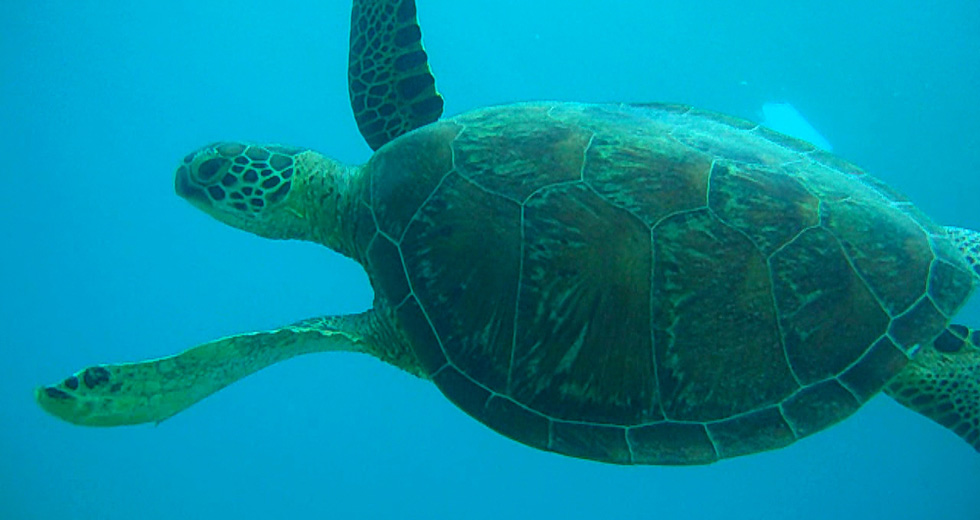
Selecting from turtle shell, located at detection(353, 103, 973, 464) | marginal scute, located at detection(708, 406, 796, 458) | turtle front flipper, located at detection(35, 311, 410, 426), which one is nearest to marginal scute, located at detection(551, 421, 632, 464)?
turtle shell, located at detection(353, 103, 973, 464)

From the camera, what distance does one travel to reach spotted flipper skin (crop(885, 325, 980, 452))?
274 cm

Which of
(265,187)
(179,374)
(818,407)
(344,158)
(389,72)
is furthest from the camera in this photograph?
(344,158)

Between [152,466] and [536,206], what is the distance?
22537mm

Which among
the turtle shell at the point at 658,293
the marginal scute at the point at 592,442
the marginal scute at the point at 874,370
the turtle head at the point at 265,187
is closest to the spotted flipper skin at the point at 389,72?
the turtle head at the point at 265,187

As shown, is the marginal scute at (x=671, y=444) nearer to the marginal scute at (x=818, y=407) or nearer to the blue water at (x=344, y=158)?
the marginal scute at (x=818, y=407)

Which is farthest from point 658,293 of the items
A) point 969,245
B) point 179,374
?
point 179,374

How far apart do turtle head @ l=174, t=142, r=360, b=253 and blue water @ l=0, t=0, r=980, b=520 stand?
14.9 m

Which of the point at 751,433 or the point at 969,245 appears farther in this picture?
the point at 969,245

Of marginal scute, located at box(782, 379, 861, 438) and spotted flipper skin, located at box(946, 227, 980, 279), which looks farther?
spotted flipper skin, located at box(946, 227, 980, 279)

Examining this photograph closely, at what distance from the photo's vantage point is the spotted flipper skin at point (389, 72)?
3.89 metres

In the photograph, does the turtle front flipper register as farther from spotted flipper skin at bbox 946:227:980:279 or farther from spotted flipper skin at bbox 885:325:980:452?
spotted flipper skin at bbox 946:227:980:279

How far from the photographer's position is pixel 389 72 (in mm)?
3963

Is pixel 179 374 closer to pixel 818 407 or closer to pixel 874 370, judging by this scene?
pixel 818 407

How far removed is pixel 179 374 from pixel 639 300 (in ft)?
6.66
